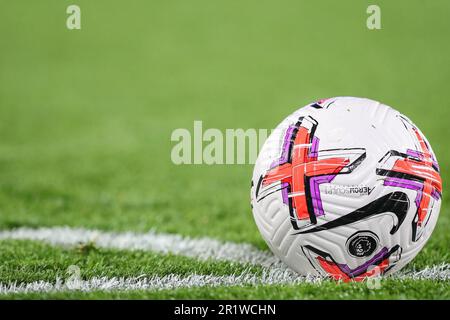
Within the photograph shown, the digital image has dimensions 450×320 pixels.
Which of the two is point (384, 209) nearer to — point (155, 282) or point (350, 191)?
point (350, 191)

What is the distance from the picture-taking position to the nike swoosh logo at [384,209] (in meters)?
3.94

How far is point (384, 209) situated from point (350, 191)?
26 centimetres

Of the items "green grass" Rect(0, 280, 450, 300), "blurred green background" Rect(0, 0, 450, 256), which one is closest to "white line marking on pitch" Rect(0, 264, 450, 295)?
"green grass" Rect(0, 280, 450, 300)

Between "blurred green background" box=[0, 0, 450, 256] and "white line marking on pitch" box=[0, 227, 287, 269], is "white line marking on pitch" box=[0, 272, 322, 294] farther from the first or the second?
"blurred green background" box=[0, 0, 450, 256]

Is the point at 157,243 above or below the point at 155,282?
below

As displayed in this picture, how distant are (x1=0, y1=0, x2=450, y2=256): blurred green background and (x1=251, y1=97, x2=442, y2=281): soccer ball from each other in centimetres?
110

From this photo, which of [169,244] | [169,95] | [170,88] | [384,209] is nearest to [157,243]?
[169,244]

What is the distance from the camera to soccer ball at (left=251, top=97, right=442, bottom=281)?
3951 mm

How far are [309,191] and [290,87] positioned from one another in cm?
1172

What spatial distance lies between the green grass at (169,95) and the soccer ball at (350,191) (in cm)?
27

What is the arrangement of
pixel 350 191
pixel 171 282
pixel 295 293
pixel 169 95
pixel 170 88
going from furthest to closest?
1. pixel 170 88
2. pixel 169 95
3. pixel 171 282
4. pixel 350 191
5. pixel 295 293

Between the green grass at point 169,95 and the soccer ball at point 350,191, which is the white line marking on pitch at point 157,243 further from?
the soccer ball at point 350,191

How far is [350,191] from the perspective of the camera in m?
3.94
